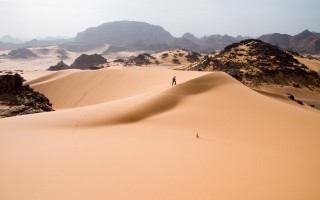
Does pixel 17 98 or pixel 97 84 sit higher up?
pixel 17 98

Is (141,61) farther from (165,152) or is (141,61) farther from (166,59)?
(165,152)

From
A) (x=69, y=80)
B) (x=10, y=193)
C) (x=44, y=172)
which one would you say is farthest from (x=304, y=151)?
(x=69, y=80)

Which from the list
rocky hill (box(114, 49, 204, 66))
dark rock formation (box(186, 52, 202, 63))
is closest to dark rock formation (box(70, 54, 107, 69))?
rocky hill (box(114, 49, 204, 66))

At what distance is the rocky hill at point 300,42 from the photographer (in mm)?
98606

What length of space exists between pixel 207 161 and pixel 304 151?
2.96 m

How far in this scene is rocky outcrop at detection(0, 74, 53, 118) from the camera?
12078mm

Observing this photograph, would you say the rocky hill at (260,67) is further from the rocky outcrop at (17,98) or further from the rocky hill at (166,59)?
the rocky hill at (166,59)

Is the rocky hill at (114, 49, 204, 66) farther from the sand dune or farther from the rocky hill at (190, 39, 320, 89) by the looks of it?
the sand dune

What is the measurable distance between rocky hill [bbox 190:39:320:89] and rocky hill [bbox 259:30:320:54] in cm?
7498

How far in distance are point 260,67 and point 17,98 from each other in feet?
81.6

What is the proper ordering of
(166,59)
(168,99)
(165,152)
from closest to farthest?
(165,152) → (168,99) → (166,59)

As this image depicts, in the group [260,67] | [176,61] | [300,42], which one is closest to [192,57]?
[176,61]

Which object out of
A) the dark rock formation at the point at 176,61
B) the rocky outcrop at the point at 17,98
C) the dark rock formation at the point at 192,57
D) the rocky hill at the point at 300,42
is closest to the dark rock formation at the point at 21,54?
the dark rock formation at the point at 176,61

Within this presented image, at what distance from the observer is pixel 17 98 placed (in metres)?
14.2
